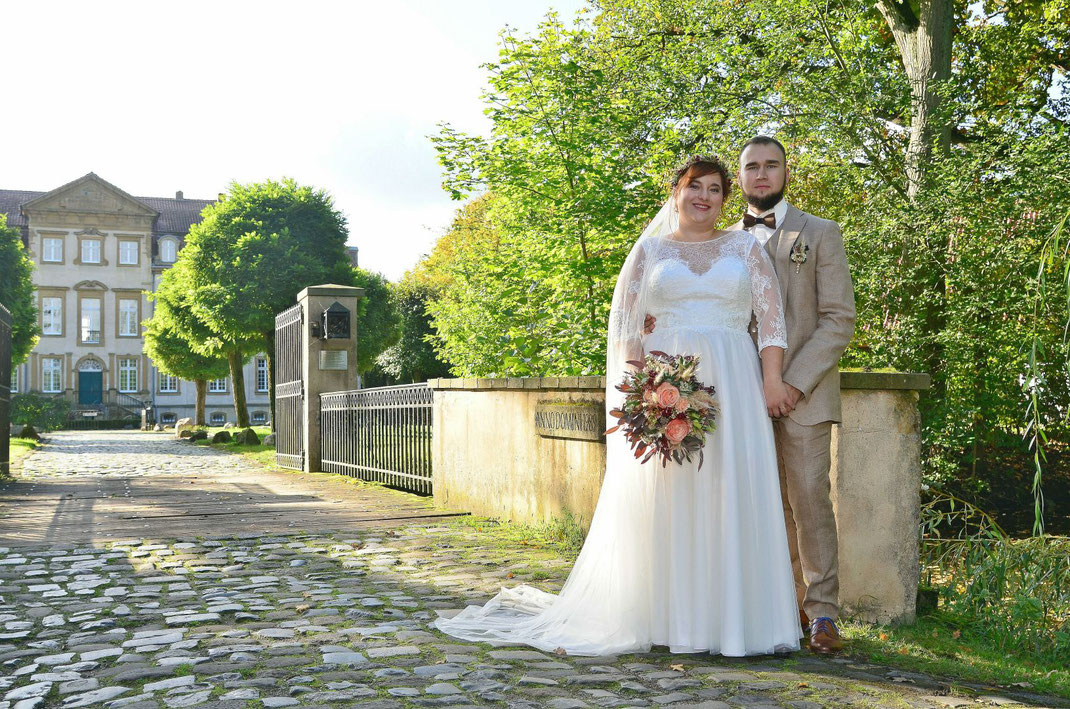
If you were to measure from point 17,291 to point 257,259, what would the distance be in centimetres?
1371

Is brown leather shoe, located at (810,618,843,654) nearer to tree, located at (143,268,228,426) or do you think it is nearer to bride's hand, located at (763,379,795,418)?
bride's hand, located at (763,379,795,418)

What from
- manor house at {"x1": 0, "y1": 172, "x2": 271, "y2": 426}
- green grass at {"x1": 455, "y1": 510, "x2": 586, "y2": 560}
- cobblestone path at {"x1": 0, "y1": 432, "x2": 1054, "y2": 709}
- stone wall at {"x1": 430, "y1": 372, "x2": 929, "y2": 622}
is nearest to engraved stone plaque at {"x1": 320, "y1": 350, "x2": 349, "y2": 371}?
stone wall at {"x1": 430, "y1": 372, "x2": 929, "y2": 622}

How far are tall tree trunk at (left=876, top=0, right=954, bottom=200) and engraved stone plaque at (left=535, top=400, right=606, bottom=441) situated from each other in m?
5.87

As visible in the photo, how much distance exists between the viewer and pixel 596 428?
6492 mm

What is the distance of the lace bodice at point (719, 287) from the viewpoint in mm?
4312

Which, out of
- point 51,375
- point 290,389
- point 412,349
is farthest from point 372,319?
point 51,375

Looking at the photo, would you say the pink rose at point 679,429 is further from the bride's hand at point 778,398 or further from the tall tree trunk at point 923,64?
the tall tree trunk at point 923,64

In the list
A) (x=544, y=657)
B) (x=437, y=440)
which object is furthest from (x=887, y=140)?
(x=544, y=657)

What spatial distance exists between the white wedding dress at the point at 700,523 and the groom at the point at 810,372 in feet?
0.43

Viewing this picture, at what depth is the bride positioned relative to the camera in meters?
4.06

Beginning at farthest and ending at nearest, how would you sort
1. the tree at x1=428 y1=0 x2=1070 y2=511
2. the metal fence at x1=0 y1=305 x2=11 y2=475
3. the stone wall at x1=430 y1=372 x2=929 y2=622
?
the metal fence at x1=0 y1=305 x2=11 y2=475, the tree at x1=428 y1=0 x2=1070 y2=511, the stone wall at x1=430 y1=372 x2=929 y2=622

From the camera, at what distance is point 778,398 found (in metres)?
4.26

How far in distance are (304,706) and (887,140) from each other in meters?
10.5

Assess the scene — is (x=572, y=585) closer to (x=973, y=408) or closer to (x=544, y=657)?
(x=544, y=657)
